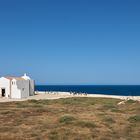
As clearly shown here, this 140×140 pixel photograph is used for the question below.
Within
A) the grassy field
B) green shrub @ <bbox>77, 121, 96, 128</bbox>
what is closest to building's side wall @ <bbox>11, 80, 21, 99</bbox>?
the grassy field

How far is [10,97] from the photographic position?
66188mm

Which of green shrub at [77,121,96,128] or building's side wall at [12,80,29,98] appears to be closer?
green shrub at [77,121,96,128]

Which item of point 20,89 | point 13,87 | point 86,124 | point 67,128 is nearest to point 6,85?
point 13,87

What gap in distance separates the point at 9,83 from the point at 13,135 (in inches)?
1679

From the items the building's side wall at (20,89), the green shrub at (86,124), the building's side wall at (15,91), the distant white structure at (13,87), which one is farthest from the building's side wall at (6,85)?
the green shrub at (86,124)

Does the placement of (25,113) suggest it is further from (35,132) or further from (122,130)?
(122,130)

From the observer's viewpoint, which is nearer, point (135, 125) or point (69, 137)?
point (69, 137)

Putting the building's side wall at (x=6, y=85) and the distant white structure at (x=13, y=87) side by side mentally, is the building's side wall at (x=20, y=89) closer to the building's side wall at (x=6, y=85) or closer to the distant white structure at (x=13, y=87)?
the distant white structure at (x=13, y=87)

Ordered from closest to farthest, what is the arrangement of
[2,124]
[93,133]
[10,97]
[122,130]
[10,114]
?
1. [93,133]
2. [122,130]
3. [2,124]
4. [10,114]
5. [10,97]

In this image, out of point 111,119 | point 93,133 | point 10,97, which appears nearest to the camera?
point 93,133

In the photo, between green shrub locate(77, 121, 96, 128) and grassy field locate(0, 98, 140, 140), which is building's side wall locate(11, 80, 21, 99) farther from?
green shrub locate(77, 121, 96, 128)

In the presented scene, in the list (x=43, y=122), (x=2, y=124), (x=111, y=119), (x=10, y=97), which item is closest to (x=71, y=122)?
(x=43, y=122)

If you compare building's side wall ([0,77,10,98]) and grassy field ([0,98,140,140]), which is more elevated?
building's side wall ([0,77,10,98])

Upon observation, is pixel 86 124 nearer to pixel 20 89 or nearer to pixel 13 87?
pixel 20 89
